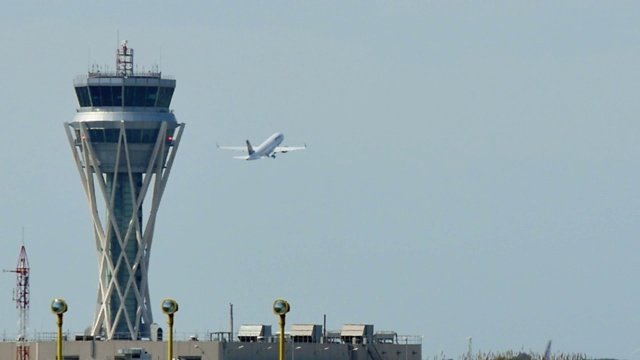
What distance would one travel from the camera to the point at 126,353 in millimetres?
194875

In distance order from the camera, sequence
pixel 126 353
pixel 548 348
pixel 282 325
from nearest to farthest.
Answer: pixel 282 325, pixel 548 348, pixel 126 353

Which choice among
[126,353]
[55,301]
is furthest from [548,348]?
[126,353]

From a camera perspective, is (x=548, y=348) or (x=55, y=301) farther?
(x=548, y=348)

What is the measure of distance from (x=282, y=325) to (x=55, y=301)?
1677 centimetres

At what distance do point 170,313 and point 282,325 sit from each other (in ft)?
31.3

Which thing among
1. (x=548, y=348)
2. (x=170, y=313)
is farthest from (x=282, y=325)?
(x=548, y=348)

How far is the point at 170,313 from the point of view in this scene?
136125 mm

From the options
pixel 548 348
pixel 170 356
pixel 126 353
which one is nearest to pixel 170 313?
pixel 170 356

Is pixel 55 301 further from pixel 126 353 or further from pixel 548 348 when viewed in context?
pixel 126 353

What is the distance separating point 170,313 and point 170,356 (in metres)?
4.04

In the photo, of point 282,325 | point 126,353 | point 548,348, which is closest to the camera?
point 282,325

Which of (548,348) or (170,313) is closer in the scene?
(170,313)

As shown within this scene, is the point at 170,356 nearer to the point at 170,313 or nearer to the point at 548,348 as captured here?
the point at 170,313

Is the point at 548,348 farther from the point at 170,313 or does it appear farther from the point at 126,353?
the point at 126,353
